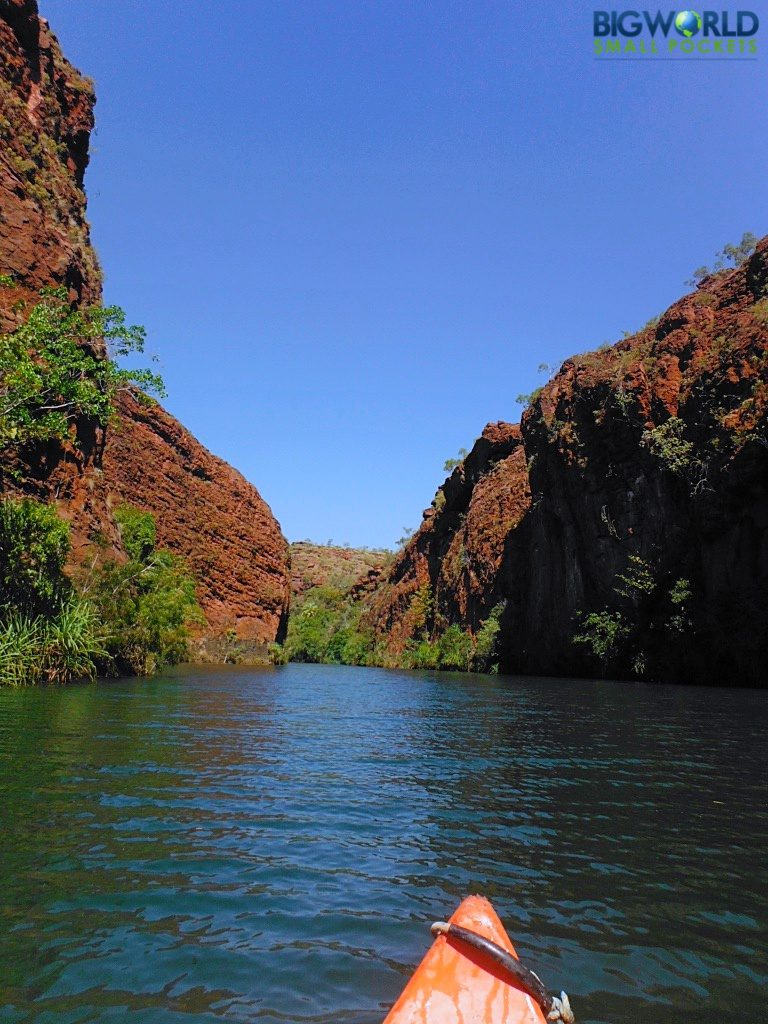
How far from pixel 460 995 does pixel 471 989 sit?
0.07 metres

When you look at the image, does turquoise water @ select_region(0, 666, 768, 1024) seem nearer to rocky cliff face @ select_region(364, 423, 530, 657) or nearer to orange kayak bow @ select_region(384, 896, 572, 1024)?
orange kayak bow @ select_region(384, 896, 572, 1024)

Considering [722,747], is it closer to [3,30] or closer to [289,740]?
[289,740]

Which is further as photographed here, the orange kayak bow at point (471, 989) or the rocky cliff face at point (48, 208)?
the rocky cliff face at point (48, 208)

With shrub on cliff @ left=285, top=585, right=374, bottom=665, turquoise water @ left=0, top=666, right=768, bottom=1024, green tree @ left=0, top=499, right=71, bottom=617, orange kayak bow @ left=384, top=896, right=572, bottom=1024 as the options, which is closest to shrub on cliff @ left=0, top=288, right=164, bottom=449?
green tree @ left=0, top=499, right=71, bottom=617

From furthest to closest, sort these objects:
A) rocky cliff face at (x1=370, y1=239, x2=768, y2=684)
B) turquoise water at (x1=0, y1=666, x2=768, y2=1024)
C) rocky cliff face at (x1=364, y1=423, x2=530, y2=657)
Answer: rocky cliff face at (x1=364, y1=423, x2=530, y2=657), rocky cliff face at (x1=370, y1=239, x2=768, y2=684), turquoise water at (x1=0, y1=666, x2=768, y2=1024)

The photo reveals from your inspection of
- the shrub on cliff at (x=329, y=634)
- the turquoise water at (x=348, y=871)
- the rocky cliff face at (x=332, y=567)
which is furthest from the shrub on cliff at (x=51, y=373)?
the rocky cliff face at (x=332, y=567)

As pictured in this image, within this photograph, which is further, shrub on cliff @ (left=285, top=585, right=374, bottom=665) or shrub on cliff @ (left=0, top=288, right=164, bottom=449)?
shrub on cliff @ (left=285, top=585, right=374, bottom=665)

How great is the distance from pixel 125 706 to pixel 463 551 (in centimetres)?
5726

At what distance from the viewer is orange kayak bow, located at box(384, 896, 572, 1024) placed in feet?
10.9

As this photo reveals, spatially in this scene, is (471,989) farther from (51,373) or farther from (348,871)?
(51,373)

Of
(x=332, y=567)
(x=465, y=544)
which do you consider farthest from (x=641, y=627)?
(x=332, y=567)

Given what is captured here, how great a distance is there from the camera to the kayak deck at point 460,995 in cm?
332

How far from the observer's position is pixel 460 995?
342 cm

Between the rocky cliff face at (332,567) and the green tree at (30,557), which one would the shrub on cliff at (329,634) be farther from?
the green tree at (30,557)
